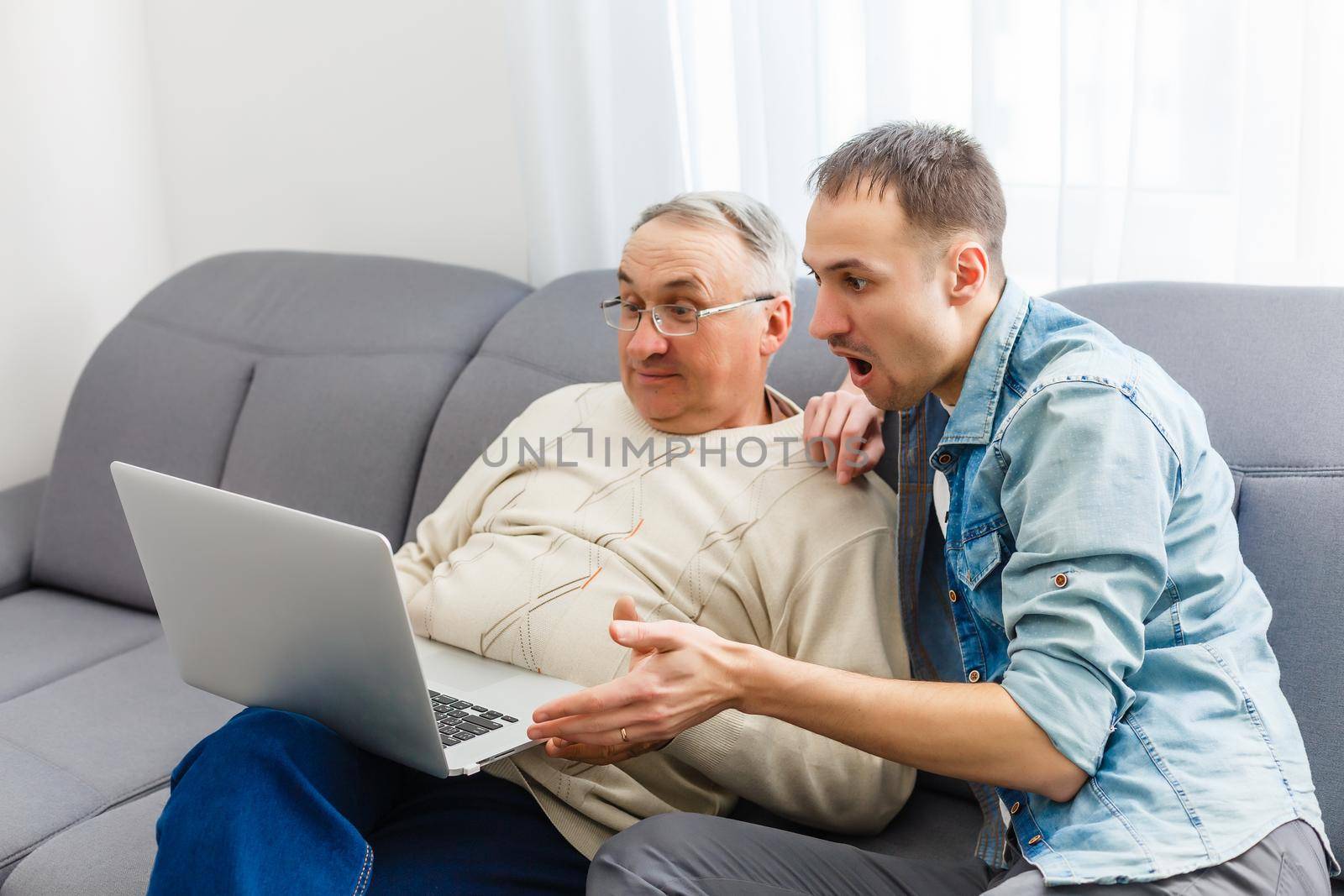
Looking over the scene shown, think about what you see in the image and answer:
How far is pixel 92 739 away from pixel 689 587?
0.98m

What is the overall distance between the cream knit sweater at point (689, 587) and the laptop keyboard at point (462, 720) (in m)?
0.10

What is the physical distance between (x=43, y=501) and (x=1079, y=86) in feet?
6.77

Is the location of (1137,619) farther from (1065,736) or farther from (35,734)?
(35,734)

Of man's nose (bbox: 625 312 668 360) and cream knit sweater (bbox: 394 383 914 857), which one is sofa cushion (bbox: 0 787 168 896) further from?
man's nose (bbox: 625 312 668 360)

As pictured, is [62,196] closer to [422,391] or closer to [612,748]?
[422,391]

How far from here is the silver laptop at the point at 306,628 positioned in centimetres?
118

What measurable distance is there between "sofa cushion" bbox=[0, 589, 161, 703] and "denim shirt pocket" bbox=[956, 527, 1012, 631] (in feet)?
5.18

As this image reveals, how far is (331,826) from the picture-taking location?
129 cm

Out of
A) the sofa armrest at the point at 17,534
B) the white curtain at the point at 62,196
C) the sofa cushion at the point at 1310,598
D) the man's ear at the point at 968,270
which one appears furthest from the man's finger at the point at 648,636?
the white curtain at the point at 62,196

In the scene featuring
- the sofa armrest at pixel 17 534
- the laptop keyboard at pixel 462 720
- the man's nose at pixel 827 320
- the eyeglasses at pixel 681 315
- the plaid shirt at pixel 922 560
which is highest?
the man's nose at pixel 827 320

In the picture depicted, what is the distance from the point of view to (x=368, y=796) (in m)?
1.42

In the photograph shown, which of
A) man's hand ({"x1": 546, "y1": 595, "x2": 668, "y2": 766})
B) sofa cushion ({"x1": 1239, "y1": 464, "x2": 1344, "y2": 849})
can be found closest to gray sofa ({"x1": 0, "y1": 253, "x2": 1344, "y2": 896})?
sofa cushion ({"x1": 1239, "y1": 464, "x2": 1344, "y2": 849})

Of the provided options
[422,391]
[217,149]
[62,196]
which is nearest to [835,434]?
[422,391]

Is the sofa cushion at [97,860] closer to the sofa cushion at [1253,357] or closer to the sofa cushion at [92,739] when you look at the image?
the sofa cushion at [92,739]
